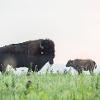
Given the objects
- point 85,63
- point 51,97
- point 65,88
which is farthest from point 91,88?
point 85,63

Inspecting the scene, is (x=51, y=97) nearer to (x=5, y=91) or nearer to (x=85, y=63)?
(x=5, y=91)

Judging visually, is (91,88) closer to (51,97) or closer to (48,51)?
(51,97)

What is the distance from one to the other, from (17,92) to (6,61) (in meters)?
18.4

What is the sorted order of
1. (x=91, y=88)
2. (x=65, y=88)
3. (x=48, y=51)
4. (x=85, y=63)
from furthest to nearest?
(x=85, y=63) < (x=48, y=51) < (x=65, y=88) < (x=91, y=88)

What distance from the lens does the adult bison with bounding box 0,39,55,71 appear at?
24.7 m

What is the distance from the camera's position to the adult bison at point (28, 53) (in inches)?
972

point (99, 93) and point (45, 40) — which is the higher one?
point (45, 40)

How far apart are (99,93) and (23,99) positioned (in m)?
1.15

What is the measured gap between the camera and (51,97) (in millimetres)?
6070

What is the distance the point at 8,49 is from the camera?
26.0 m

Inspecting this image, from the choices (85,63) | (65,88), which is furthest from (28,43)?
(65,88)

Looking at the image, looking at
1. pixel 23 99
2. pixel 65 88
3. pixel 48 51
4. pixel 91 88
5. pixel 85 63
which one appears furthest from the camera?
pixel 85 63

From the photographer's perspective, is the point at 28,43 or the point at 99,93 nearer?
the point at 99,93

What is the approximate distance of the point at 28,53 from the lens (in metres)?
25.5
